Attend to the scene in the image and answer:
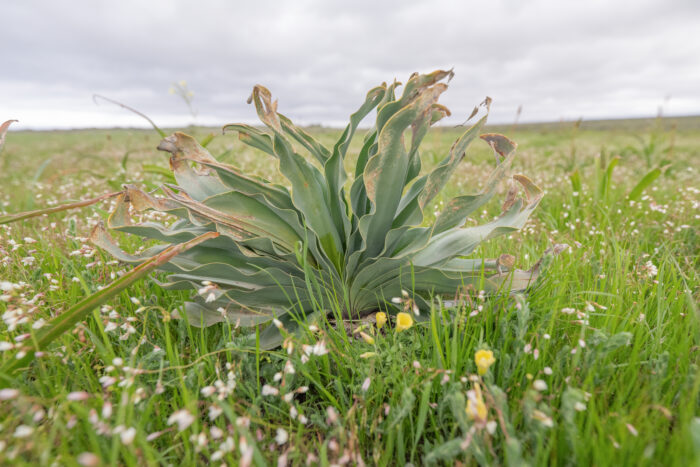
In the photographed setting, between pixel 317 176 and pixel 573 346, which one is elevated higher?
pixel 317 176

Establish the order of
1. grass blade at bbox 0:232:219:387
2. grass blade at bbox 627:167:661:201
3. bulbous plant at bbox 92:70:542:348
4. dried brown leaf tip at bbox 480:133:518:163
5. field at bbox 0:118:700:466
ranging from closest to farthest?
field at bbox 0:118:700:466
grass blade at bbox 0:232:219:387
bulbous plant at bbox 92:70:542:348
dried brown leaf tip at bbox 480:133:518:163
grass blade at bbox 627:167:661:201

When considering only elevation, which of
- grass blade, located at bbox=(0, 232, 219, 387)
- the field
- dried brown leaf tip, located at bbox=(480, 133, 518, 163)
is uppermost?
dried brown leaf tip, located at bbox=(480, 133, 518, 163)

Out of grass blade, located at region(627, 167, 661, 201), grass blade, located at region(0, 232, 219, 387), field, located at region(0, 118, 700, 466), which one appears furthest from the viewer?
grass blade, located at region(627, 167, 661, 201)

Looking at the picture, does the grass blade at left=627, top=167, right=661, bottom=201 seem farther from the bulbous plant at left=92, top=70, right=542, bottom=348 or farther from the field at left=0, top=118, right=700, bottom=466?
the bulbous plant at left=92, top=70, right=542, bottom=348

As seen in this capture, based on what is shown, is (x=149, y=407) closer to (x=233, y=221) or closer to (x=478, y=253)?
(x=233, y=221)

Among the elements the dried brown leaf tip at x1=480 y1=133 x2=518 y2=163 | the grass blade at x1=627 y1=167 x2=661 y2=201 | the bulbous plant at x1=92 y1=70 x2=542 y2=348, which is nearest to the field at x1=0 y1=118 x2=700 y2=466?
the bulbous plant at x1=92 y1=70 x2=542 y2=348

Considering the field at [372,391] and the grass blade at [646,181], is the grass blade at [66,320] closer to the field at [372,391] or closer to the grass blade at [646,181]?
the field at [372,391]

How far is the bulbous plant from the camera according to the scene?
1.72 metres

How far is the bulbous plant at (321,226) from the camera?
5.63 ft

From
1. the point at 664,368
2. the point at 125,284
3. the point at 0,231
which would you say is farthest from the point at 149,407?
the point at 0,231

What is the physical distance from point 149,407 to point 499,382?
47.1 inches

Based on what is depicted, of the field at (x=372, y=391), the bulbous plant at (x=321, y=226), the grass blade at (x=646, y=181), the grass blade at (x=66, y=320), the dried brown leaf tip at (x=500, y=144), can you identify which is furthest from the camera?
the grass blade at (x=646, y=181)

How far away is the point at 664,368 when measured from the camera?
4.36ft

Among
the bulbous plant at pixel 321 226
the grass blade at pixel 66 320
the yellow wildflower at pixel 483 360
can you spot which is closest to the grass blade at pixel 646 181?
the bulbous plant at pixel 321 226
